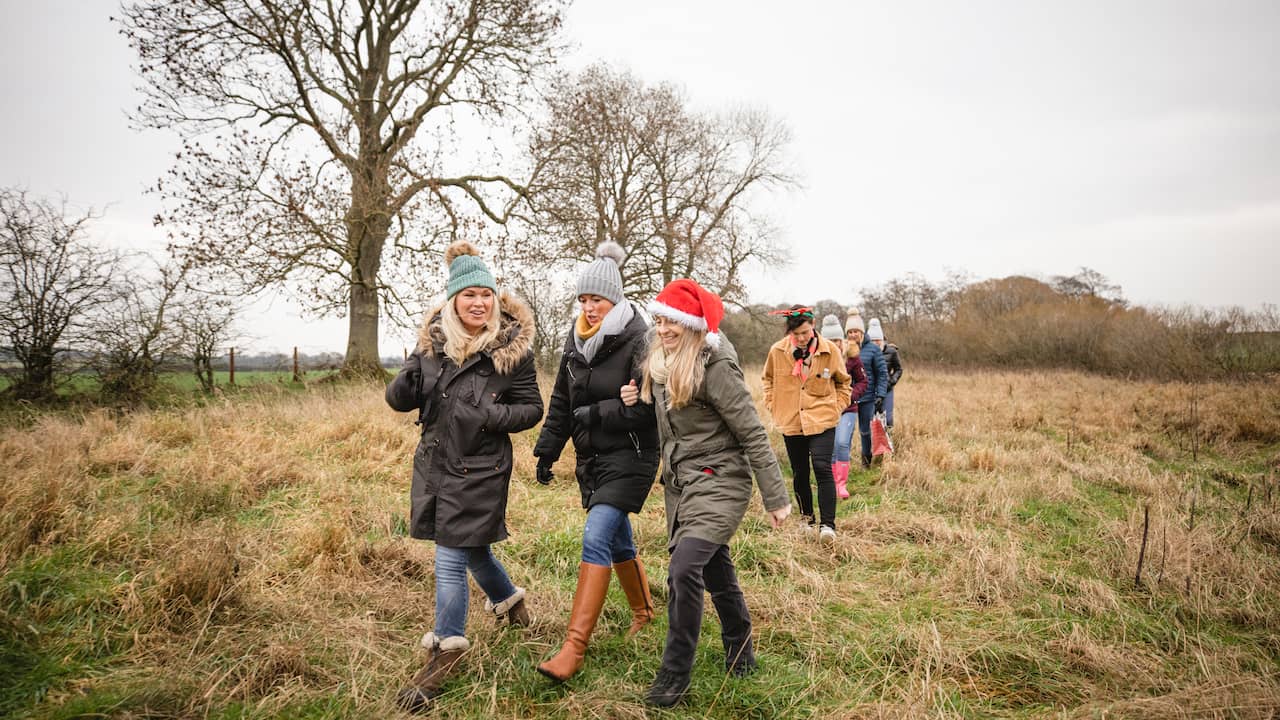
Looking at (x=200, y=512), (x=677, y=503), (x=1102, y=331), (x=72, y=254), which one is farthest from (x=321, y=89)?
(x=1102, y=331)

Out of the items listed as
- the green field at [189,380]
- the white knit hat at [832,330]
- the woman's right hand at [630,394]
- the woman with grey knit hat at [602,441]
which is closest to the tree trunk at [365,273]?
the green field at [189,380]

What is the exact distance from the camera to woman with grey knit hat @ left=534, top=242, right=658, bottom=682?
2986 millimetres

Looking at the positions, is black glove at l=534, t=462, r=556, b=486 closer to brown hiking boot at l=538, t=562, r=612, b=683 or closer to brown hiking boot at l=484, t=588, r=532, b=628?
brown hiking boot at l=538, t=562, r=612, b=683

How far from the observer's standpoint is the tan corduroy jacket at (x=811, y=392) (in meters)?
5.25

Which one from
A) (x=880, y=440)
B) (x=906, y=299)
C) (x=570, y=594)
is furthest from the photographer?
(x=906, y=299)

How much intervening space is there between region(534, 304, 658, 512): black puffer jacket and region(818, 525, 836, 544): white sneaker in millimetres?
2344

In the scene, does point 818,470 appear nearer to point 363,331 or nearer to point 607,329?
point 607,329

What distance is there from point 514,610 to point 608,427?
1191mm

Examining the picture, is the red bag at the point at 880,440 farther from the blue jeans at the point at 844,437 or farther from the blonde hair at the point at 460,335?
the blonde hair at the point at 460,335

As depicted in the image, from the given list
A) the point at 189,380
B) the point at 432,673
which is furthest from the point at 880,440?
the point at 189,380

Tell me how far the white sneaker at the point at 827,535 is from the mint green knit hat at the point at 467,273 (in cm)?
329

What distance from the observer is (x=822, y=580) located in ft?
13.4

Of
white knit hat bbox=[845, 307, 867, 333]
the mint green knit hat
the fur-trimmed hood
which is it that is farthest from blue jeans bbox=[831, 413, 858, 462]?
the mint green knit hat

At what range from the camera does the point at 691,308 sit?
3016 mm
